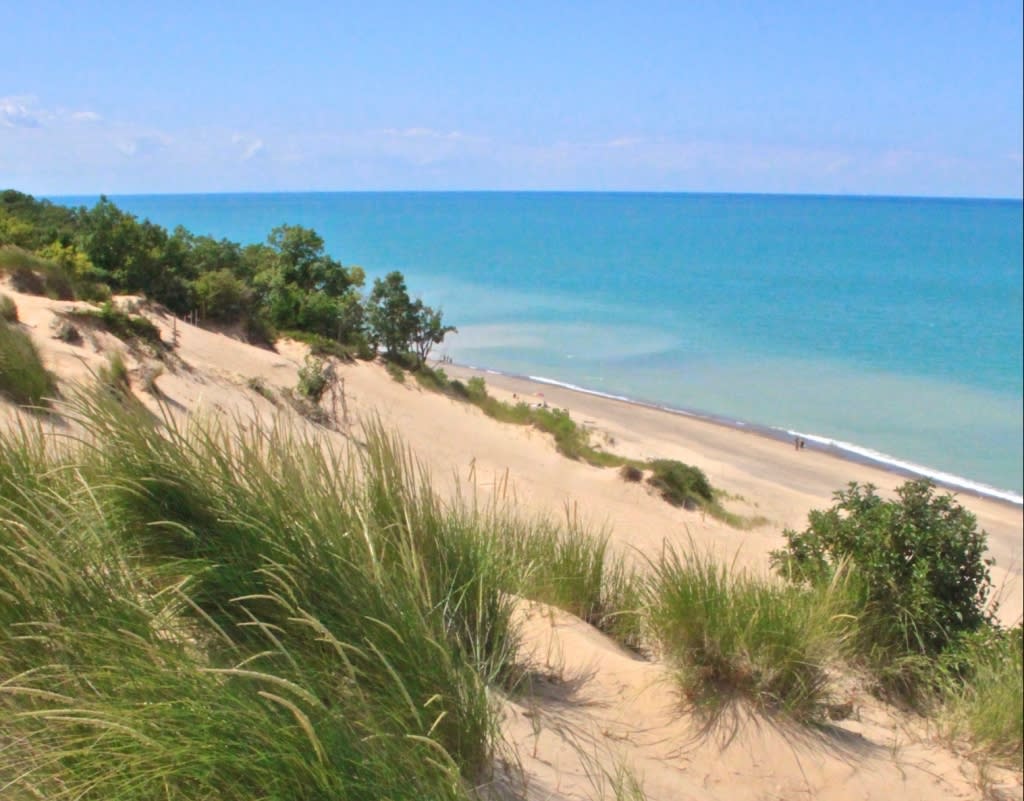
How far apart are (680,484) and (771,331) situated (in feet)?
123

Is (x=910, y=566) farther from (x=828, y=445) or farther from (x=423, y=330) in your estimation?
(x=828, y=445)

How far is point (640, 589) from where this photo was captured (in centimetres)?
579

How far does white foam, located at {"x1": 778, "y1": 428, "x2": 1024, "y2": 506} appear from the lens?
27.6m

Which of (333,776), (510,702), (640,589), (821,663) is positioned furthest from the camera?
(640,589)

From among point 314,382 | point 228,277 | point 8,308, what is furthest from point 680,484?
point 8,308

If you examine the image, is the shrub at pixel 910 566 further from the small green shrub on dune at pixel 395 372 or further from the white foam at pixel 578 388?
the white foam at pixel 578 388

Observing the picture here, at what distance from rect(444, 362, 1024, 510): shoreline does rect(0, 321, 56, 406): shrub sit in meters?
21.9

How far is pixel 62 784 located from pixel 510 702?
2081mm

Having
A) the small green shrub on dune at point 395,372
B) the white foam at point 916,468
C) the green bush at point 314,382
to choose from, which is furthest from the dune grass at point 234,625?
the white foam at point 916,468

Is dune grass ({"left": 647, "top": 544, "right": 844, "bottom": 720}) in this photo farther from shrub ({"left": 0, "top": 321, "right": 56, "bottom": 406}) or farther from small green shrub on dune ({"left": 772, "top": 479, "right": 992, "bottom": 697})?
shrub ({"left": 0, "top": 321, "right": 56, "bottom": 406})

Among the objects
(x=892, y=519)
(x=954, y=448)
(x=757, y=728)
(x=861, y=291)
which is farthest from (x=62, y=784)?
(x=861, y=291)

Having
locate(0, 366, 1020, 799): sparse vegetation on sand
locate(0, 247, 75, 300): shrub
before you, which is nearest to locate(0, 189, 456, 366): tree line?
locate(0, 247, 75, 300): shrub

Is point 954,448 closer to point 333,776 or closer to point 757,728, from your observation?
point 757,728

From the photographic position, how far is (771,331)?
2238 inches
